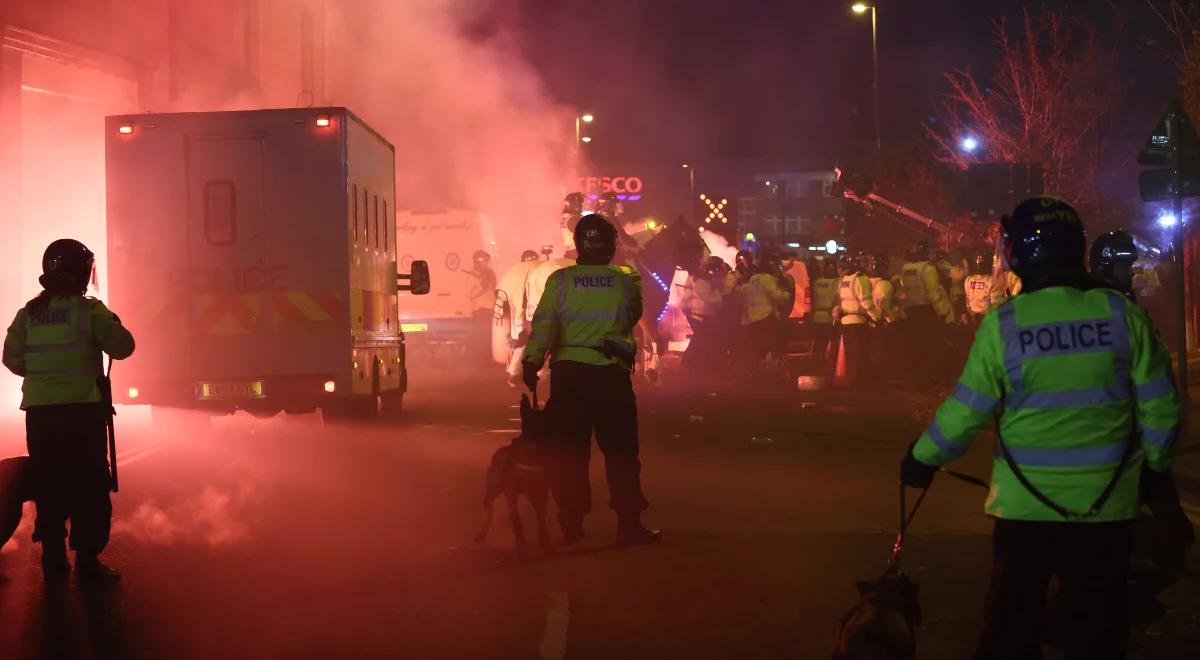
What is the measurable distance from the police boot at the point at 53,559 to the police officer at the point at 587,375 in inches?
97.6

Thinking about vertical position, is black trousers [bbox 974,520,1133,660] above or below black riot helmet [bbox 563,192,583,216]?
below

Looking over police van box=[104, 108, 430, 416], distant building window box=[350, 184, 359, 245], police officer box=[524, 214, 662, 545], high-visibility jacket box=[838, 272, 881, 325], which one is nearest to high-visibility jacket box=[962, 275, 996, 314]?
high-visibility jacket box=[838, 272, 881, 325]

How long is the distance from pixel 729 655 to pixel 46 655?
263 centimetres

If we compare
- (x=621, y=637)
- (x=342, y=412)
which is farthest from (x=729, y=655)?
(x=342, y=412)

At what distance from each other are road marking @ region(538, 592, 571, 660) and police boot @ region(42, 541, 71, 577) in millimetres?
2523

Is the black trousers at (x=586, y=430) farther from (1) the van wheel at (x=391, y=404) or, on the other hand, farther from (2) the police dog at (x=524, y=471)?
(1) the van wheel at (x=391, y=404)

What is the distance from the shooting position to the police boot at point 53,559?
727cm

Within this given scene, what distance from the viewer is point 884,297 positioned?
19234mm

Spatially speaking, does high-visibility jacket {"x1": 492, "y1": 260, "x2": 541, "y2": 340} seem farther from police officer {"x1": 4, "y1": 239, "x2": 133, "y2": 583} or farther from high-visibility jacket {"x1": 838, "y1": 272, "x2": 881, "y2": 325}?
police officer {"x1": 4, "y1": 239, "x2": 133, "y2": 583}

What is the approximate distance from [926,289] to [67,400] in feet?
44.9

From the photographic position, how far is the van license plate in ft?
44.0

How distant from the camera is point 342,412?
1541cm

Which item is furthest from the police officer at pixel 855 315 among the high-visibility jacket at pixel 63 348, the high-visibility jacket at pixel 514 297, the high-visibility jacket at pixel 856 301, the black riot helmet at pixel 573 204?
the high-visibility jacket at pixel 63 348

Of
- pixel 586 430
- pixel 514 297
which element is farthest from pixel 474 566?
pixel 514 297
